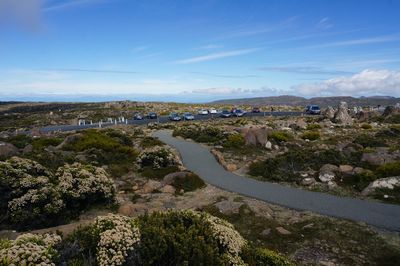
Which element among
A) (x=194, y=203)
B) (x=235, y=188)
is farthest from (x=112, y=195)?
(x=235, y=188)

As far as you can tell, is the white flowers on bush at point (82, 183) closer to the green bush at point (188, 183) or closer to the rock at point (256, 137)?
the green bush at point (188, 183)

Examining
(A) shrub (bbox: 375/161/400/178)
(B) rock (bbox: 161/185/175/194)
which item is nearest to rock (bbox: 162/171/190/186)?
(B) rock (bbox: 161/185/175/194)

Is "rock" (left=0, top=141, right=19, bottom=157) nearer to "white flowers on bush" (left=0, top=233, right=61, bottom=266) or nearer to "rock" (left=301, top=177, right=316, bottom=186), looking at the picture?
"rock" (left=301, top=177, right=316, bottom=186)

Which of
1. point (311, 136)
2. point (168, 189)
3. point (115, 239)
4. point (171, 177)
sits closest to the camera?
point (115, 239)

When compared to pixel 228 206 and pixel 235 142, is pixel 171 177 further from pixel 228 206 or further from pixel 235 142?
pixel 235 142

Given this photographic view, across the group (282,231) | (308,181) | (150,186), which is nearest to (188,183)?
(150,186)

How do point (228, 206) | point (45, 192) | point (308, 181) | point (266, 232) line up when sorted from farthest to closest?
point (308, 181), point (228, 206), point (45, 192), point (266, 232)

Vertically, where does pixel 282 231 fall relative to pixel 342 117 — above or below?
below

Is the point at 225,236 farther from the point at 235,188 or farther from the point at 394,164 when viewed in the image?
the point at 394,164
